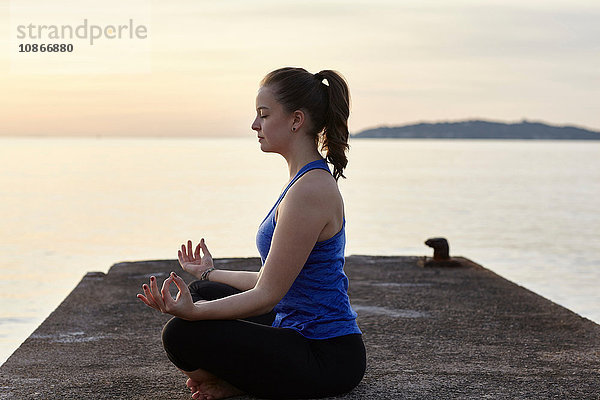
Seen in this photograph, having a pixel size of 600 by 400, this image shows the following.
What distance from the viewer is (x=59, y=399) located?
4.05 meters

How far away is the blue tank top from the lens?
3623 millimetres

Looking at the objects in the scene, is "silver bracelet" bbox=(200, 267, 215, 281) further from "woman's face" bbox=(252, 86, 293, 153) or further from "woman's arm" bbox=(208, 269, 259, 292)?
"woman's face" bbox=(252, 86, 293, 153)

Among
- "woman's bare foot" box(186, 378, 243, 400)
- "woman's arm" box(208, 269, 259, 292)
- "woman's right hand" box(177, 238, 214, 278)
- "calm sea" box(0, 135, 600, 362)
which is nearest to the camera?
"woman's bare foot" box(186, 378, 243, 400)

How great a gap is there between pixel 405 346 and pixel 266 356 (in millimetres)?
1816

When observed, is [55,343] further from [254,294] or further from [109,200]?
[109,200]

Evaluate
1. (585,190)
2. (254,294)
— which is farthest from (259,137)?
(585,190)

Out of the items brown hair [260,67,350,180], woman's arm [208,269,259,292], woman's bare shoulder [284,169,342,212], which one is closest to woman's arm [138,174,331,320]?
woman's bare shoulder [284,169,342,212]

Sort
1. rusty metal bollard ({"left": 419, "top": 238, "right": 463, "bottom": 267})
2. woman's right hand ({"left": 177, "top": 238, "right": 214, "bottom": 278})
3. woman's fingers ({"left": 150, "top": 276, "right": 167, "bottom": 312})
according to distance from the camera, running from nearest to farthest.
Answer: woman's fingers ({"left": 150, "top": 276, "right": 167, "bottom": 312}), woman's right hand ({"left": 177, "top": 238, "right": 214, "bottom": 278}), rusty metal bollard ({"left": 419, "top": 238, "right": 463, "bottom": 267})

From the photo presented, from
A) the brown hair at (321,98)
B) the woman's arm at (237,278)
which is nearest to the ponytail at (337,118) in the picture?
the brown hair at (321,98)

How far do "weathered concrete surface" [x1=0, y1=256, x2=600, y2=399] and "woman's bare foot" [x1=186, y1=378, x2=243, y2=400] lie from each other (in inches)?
→ 9.1

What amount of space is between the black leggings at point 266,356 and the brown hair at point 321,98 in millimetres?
777

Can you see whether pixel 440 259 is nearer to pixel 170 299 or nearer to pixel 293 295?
pixel 293 295

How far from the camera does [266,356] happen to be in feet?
11.7

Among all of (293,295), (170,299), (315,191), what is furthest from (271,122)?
(170,299)
